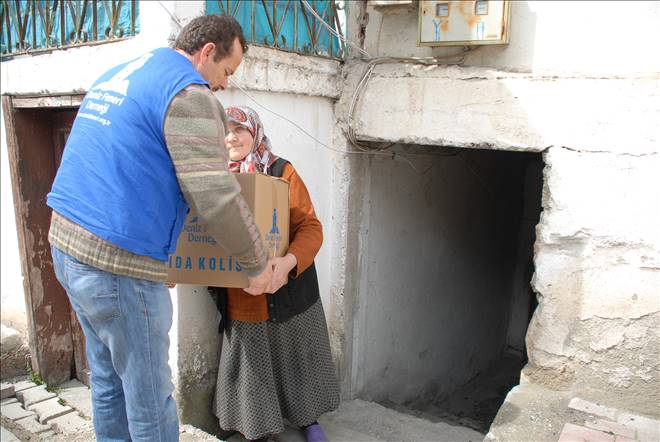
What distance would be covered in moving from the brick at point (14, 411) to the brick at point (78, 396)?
22 cm

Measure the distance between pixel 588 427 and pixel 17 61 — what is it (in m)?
3.54

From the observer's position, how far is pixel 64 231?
187 cm

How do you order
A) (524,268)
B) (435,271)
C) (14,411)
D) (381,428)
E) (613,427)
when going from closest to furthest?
(613,427) < (14,411) < (381,428) < (435,271) < (524,268)

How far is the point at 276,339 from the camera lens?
285cm

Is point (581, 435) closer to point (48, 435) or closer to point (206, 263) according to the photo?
point (206, 263)

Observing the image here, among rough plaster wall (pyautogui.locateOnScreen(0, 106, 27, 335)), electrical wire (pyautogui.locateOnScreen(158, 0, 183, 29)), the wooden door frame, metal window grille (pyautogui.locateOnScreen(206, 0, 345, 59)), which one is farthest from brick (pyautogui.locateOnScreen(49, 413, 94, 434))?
metal window grille (pyautogui.locateOnScreen(206, 0, 345, 59))

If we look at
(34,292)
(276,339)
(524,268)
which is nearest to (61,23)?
(34,292)

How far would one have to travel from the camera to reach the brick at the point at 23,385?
3.44 meters

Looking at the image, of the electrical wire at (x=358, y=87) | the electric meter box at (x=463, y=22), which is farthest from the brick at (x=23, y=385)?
the electric meter box at (x=463, y=22)

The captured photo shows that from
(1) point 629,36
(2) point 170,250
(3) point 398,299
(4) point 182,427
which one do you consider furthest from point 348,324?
(1) point 629,36

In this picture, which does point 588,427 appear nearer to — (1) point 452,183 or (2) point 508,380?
(1) point 452,183

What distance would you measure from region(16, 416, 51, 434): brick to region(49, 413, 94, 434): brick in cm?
5

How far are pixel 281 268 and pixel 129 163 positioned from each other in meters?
0.86

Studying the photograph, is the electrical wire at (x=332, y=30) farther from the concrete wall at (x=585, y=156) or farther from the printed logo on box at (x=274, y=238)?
the printed logo on box at (x=274, y=238)
